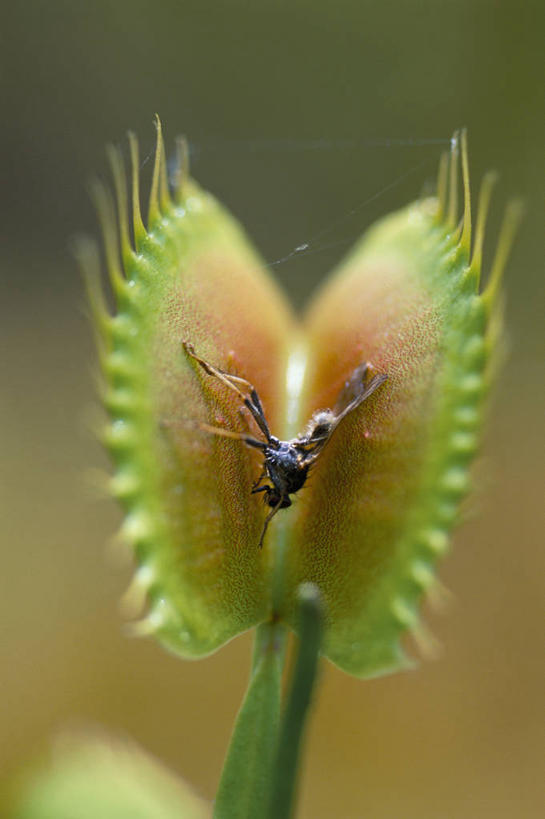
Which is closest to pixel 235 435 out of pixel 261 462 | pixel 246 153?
pixel 261 462

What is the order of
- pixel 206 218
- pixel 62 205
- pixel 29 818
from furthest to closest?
1. pixel 62 205
2. pixel 29 818
3. pixel 206 218

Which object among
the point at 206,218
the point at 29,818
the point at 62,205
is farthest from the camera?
the point at 62,205

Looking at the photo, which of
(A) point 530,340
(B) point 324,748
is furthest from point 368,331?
(A) point 530,340

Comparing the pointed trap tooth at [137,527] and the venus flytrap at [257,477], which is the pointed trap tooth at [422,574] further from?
the pointed trap tooth at [137,527]

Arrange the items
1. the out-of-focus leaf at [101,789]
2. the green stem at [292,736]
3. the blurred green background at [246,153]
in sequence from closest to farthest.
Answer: the green stem at [292,736] → the out-of-focus leaf at [101,789] → the blurred green background at [246,153]


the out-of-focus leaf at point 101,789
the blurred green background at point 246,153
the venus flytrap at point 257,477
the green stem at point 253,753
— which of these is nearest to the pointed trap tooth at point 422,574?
the venus flytrap at point 257,477

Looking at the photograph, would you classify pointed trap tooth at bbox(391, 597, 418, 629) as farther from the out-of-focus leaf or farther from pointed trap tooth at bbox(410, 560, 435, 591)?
the out-of-focus leaf

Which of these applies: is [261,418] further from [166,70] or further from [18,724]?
[166,70]

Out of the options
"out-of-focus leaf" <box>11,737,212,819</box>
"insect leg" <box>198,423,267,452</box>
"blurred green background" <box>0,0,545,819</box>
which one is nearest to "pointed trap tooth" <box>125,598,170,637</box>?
"insect leg" <box>198,423,267,452</box>

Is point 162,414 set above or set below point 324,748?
above
